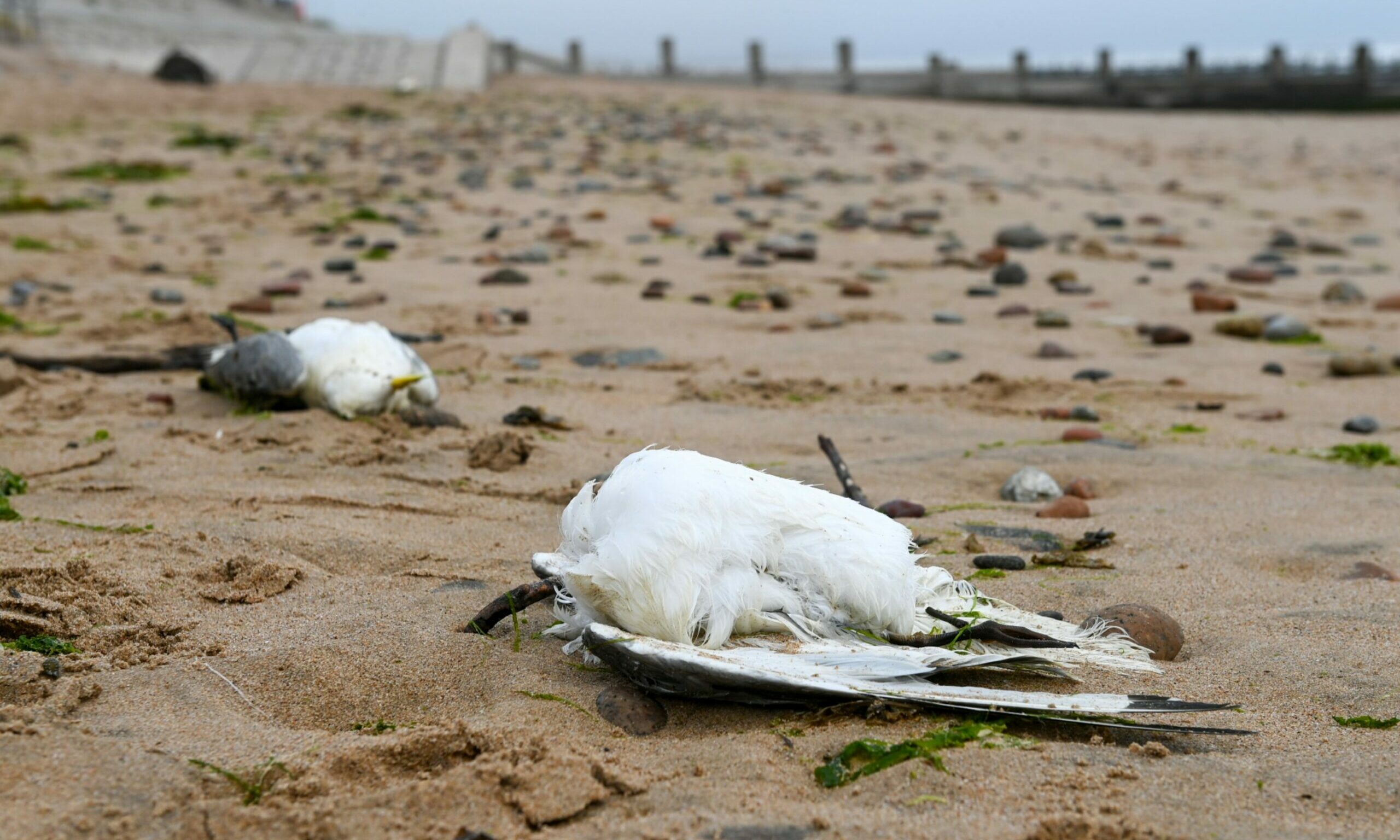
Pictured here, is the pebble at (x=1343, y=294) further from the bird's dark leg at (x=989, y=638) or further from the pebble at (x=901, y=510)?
the bird's dark leg at (x=989, y=638)

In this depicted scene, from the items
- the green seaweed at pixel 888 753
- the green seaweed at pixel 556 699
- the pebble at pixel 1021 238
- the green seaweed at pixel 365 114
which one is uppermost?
the green seaweed at pixel 365 114

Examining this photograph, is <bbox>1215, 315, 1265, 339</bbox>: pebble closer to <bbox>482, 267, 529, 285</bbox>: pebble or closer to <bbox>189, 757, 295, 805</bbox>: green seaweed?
<bbox>482, 267, 529, 285</bbox>: pebble

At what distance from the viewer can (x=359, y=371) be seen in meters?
3.72

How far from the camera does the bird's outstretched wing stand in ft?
6.03

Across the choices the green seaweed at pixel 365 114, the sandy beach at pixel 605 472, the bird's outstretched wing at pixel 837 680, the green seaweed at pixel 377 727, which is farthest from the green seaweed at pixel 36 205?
the bird's outstretched wing at pixel 837 680

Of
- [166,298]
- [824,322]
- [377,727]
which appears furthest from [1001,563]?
[166,298]

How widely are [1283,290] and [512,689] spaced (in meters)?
5.86

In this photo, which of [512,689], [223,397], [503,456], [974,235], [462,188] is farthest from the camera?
[462,188]

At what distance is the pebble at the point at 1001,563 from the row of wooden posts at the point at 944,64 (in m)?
22.6

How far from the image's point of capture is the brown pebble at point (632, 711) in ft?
6.10

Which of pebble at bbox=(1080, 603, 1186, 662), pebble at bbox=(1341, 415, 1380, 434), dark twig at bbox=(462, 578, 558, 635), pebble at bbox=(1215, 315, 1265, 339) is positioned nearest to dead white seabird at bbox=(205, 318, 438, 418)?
dark twig at bbox=(462, 578, 558, 635)

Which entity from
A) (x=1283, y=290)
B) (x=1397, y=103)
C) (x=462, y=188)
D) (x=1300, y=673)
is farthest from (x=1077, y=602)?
(x=1397, y=103)

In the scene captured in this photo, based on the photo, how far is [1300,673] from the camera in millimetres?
2066

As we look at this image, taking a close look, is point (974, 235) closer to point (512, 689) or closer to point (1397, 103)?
point (512, 689)
